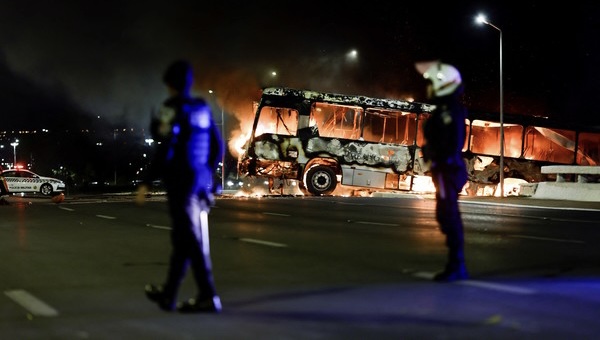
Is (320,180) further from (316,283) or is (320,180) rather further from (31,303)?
(31,303)

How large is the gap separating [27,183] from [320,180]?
19.8m

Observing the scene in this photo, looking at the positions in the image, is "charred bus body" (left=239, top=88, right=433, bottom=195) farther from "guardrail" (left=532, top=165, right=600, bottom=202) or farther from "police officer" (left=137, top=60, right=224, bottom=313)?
"police officer" (left=137, top=60, right=224, bottom=313)

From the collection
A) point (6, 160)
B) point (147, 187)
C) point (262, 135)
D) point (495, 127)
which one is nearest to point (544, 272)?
point (147, 187)

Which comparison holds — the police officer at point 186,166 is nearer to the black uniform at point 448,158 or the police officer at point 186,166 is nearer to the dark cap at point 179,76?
the dark cap at point 179,76

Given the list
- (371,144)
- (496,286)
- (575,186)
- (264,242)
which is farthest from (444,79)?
(371,144)

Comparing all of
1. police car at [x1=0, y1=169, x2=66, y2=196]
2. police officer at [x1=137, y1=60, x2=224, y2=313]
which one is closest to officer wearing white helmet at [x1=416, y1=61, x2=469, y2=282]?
police officer at [x1=137, y1=60, x2=224, y2=313]

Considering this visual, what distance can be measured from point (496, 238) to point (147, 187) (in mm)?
6405

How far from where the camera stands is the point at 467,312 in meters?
5.21

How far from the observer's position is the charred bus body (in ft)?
87.8

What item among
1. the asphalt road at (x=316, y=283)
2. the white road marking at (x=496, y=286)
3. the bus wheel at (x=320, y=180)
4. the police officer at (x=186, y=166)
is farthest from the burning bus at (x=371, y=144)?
the police officer at (x=186, y=166)

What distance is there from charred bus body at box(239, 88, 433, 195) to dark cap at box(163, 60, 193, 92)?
834 inches

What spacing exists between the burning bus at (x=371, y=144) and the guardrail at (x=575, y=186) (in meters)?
4.28

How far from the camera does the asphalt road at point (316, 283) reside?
15.8ft

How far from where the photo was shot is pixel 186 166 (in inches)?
197
